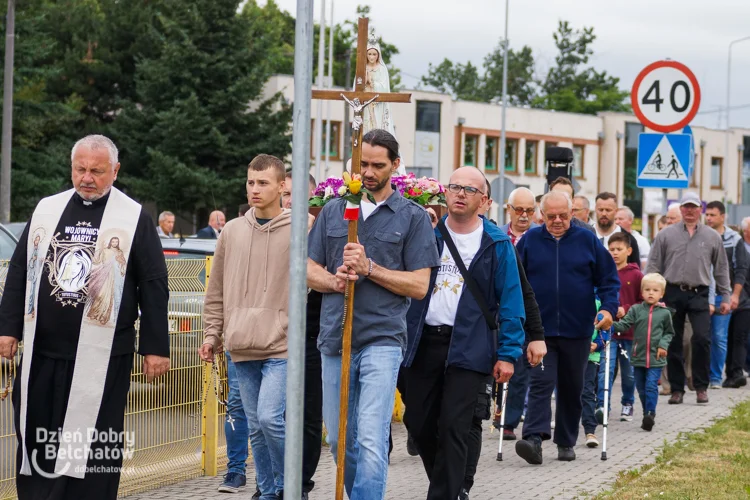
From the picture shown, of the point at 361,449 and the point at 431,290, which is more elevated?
the point at 431,290

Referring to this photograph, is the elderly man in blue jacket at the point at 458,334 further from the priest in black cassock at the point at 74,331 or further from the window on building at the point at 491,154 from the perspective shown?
the window on building at the point at 491,154

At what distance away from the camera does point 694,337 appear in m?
15.2

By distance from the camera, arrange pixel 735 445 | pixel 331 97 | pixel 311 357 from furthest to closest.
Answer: pixel 735 445 < pixel 311 357 < pixel 331 97

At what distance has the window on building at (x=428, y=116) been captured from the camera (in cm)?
6506

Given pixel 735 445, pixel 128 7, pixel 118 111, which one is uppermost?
pixel 128 7

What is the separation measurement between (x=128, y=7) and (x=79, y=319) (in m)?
48.6

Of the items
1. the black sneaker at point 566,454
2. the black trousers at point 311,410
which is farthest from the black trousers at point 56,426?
the black sneaker at point 566,454

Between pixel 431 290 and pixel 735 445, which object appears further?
pixel 735 445

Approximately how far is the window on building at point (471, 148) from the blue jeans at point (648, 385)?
5666 cm

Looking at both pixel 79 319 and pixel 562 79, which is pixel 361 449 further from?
pixel 562 79

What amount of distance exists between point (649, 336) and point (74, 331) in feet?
25.2

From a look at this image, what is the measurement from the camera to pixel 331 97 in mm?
7055

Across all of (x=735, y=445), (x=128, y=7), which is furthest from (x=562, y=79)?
(x=735, y=445)

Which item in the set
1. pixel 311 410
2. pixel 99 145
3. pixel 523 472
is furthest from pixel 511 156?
pixel 99 145
